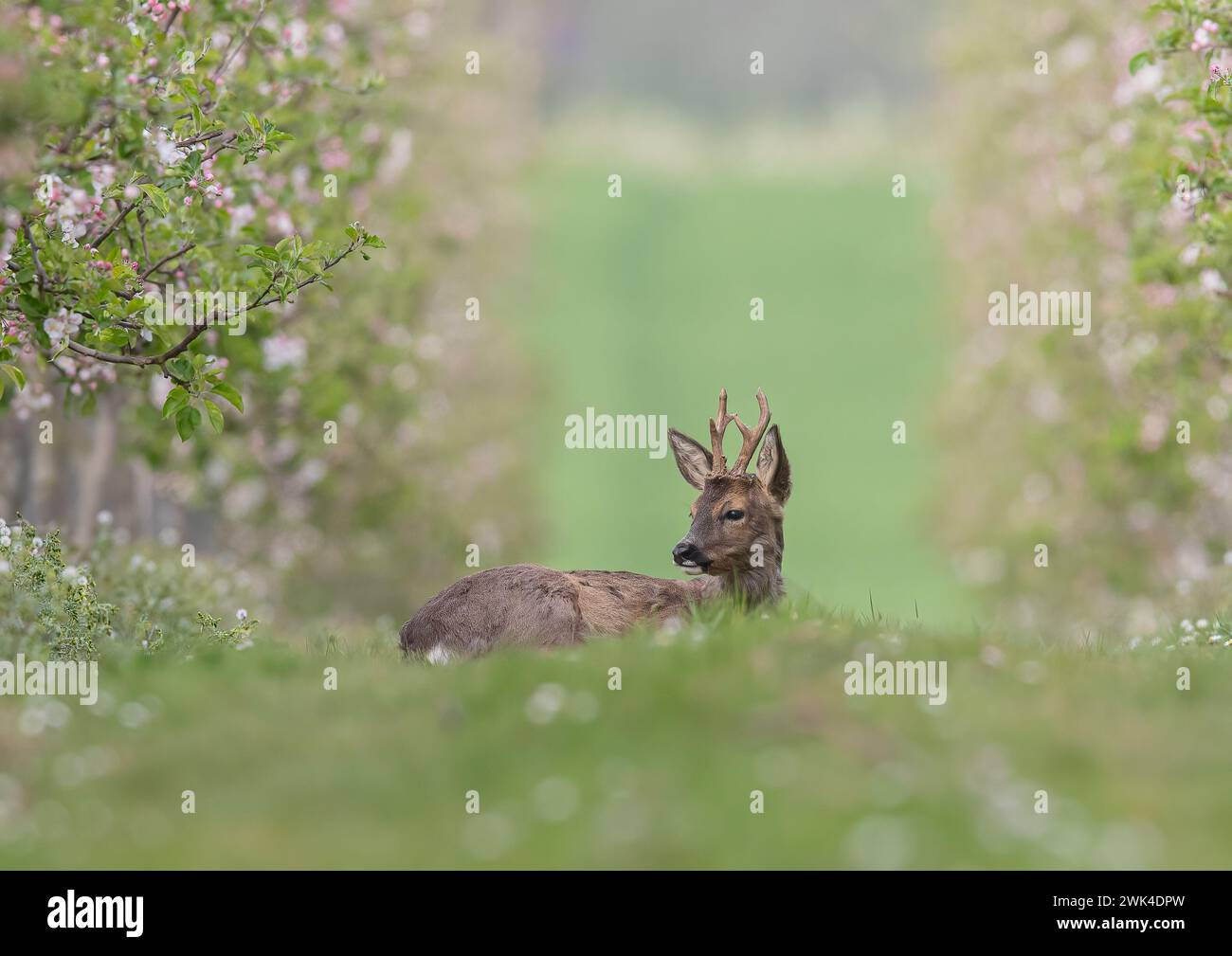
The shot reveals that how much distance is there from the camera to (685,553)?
1376 cm

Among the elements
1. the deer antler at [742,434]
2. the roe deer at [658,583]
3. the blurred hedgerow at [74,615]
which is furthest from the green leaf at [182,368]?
the deer antler at [742,434]

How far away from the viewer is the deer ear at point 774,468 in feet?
46.3

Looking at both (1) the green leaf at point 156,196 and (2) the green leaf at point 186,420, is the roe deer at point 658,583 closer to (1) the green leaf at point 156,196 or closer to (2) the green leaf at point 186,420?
(2) the green leaf at point 186,420

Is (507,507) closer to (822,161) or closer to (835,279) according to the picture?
(835,279)

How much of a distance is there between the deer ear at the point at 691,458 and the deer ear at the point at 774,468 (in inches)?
19.4

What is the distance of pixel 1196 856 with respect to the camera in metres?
8.50

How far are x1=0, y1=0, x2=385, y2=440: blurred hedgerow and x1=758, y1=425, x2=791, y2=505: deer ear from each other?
11.5 feet

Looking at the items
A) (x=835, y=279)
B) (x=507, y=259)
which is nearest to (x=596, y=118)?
(x=835, y=279)

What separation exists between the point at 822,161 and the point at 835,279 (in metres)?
13.5

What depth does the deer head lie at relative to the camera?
1398 cm

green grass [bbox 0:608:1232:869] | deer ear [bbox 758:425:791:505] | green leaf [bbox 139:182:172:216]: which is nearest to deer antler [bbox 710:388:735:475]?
deer ear [bbox 758:425:791:505]

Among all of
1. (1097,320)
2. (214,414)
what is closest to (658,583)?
(214,414)
